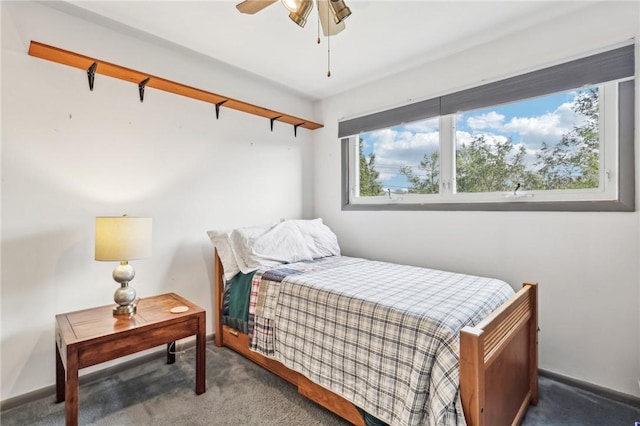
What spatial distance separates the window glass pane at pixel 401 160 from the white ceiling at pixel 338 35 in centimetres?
59

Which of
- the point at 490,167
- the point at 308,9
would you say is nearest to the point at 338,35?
the point at 308,9

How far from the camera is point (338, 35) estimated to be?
224 cm

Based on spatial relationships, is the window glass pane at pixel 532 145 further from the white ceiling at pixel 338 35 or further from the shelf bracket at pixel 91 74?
the shelf bracket at pixel 91 74

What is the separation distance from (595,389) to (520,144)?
5.42 ft

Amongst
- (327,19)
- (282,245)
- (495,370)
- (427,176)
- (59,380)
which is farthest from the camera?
(427,176)

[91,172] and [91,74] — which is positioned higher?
[91,74]

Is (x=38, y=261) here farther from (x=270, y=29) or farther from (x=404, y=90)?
(x=404, y=90)

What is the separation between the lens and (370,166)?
325cm

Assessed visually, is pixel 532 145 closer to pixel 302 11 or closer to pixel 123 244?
pixel 302 11

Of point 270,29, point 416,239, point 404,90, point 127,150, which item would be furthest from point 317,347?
point 404,90

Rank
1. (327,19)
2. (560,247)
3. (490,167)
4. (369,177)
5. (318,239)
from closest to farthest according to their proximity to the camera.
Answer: (327,19), (560,247), (490,167), (318,239), (369,177)

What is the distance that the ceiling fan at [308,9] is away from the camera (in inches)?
58.5

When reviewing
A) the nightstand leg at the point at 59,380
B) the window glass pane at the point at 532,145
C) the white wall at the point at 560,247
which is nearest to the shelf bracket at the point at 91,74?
the nightstand leg at the point at 59,380

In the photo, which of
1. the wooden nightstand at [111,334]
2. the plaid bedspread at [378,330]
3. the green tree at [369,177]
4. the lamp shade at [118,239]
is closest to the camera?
the plaid bedspread at [378,330]
